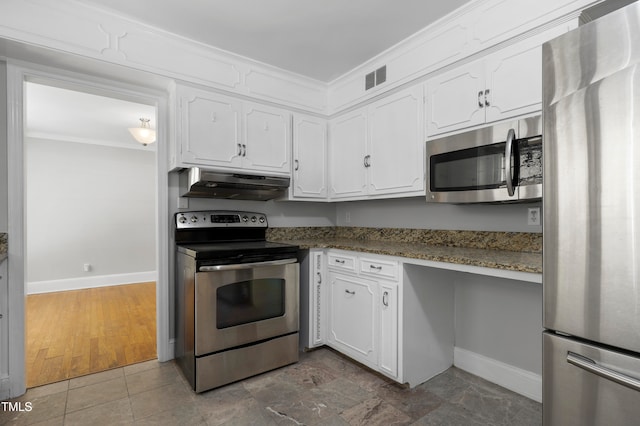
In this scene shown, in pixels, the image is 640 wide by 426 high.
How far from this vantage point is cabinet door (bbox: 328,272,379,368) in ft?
7.57

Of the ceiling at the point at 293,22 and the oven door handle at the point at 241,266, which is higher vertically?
the ceiling at the point at 293,22

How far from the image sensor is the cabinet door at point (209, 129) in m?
2.46

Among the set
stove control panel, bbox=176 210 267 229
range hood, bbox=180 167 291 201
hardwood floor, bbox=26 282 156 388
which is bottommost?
hardwood floor, bbox=26 282 156 388

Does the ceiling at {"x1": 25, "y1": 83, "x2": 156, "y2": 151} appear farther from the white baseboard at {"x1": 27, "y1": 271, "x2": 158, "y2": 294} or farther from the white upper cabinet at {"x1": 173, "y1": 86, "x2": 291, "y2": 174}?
the white baseboard at {"x1": 27, "y1": 271, "x2": 158, "y2": 294}

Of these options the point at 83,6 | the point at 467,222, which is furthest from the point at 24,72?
the point at 467,222

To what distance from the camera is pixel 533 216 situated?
2002 mm

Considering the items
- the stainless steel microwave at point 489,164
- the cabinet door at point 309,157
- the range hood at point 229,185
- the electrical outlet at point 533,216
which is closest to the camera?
the stainless steel microwave at point 489,164

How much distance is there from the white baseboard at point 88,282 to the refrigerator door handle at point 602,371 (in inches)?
237

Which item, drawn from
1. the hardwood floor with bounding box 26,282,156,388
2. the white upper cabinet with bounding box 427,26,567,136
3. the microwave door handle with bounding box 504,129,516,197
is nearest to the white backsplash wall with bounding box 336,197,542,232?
the microwave door handle with bounding box 504,129,516,197

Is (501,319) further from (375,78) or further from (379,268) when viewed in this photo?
(375,78)

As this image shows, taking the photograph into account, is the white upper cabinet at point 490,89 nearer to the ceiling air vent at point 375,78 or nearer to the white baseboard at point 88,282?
the ceiling air vent at point 375,78

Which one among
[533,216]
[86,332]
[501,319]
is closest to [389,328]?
[501,319]

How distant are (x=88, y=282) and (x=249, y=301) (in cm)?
433

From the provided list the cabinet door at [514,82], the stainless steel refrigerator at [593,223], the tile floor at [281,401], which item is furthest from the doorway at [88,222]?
the cabinet door at [514,82]
